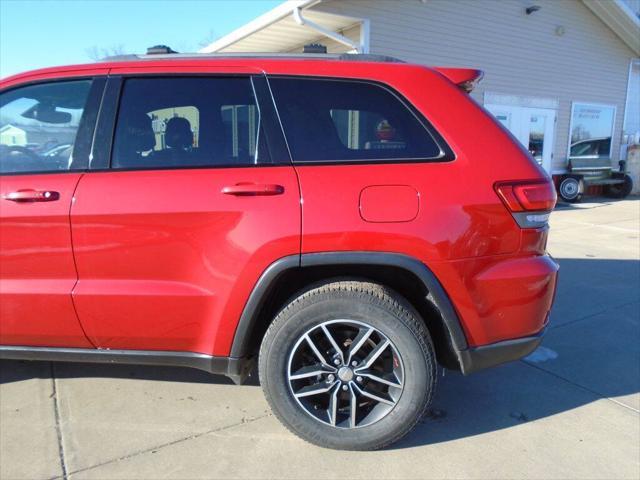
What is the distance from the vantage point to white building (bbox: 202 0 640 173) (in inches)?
376

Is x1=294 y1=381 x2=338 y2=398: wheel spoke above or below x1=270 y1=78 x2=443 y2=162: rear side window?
below

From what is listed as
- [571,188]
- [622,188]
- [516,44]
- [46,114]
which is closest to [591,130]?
[622,188]

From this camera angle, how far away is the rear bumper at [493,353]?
2482 millimetres

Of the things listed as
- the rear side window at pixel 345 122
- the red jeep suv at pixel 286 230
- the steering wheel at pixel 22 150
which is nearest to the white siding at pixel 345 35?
the red jeep suv at pixel 286 230

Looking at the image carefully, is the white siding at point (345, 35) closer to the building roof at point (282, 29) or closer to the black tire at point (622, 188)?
the building roof at point (282, 29)

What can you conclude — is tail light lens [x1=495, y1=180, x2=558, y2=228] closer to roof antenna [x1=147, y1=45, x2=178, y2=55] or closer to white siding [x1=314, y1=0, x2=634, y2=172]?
roof antenna [x1=147, y1=45, x2=178, y2=55]

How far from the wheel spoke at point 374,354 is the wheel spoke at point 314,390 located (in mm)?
178

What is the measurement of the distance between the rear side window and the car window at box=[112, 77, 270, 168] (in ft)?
0.57

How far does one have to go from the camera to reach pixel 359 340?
2480 mm

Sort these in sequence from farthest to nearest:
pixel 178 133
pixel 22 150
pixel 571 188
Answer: pixel 571 188 → pixel 22 150 → pixel 178 133

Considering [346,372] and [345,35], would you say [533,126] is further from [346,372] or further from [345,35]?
[346,372]

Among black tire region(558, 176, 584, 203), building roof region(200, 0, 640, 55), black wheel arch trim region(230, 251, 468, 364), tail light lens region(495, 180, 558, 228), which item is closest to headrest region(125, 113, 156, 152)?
black wheel arch trim region(230, 251, 468, 364)

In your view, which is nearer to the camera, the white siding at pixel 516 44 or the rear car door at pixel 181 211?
the rear car door at pixel 181 211

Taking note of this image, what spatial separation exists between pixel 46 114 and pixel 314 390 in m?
2.10
